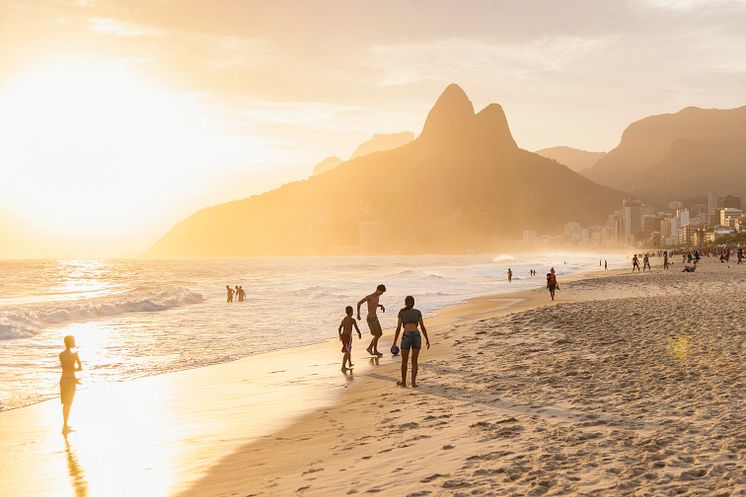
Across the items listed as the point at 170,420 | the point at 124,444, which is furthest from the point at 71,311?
the point at 124,444

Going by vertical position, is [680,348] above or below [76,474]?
above

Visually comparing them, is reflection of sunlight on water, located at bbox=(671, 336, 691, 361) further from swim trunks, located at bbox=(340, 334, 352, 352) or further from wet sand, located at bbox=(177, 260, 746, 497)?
swim trunks, located at bbox=(340, 334, 352, 352)

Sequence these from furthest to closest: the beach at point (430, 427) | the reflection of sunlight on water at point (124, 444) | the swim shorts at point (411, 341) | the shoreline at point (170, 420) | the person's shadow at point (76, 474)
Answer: the swim shorts at point (411, 341) < the shoreline at point (170, 420) < the reflection of sunlight on water at point (124, 444) < the person's shadow at point (76, 474) < the beach at point (430, 427)

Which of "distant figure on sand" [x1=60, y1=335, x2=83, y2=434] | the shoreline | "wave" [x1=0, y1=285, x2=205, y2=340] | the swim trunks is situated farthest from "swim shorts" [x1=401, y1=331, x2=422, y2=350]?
"wave" [x1=0, y1=285, x2=205, y2=340]

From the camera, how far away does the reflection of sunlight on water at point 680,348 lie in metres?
11.9

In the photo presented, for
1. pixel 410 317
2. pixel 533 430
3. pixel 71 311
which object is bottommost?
pixel 71 311

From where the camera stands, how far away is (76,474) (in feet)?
24.3

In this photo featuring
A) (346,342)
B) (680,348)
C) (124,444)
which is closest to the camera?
(124,444)

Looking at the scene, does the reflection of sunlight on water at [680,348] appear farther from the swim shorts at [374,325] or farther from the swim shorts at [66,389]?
the swim shorts at [66,389]

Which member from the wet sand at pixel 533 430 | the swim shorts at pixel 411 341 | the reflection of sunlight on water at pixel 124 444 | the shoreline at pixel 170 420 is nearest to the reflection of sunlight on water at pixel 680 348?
the wet sand at pixel 533 430

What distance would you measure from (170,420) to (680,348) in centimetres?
1073

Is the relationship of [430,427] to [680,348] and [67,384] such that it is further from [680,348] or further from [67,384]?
Answer: [680,348]

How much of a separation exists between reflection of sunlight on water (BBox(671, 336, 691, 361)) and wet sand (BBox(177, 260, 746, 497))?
39 mm

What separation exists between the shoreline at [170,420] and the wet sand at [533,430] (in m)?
0.49
